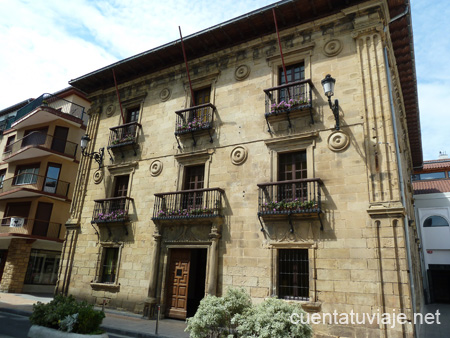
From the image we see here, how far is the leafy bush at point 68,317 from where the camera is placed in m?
6.99

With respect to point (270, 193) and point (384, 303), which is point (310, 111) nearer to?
point (270, 193)

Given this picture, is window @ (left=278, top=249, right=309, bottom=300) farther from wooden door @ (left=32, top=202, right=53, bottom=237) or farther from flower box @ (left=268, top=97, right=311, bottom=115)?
wooden door @ (left=32, top=202, right=53, bottom=237)

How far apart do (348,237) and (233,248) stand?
4.05 meters

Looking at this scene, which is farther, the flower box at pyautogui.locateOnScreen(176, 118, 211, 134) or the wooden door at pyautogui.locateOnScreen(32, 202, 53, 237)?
the wooden door at pyautogui.locateOnScreen(32, 202, 53, 237)

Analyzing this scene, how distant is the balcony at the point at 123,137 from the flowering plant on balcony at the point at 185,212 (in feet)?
13.9

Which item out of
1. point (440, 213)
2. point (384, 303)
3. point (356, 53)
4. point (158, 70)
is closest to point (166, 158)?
point (158, 70)

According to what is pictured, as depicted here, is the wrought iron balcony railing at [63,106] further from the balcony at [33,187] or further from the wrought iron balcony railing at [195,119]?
the wrought iron balcony railing at [195,119]

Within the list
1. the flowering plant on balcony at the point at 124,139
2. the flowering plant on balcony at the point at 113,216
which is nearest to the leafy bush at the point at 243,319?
the flowering plant on balcony at the point at 113,216

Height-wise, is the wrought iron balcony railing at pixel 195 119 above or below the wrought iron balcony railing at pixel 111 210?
above

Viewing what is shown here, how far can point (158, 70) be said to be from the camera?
1642cm

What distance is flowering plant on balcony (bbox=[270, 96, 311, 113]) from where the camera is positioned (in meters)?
11.5

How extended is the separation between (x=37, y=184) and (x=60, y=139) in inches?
139

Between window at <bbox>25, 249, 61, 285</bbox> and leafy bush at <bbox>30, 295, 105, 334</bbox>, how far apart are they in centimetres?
1636

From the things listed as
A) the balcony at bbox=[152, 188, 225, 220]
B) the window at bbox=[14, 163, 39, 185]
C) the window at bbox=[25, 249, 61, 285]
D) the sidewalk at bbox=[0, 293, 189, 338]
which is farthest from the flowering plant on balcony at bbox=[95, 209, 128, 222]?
the window at bbox=[14, 163, 39, 185]
